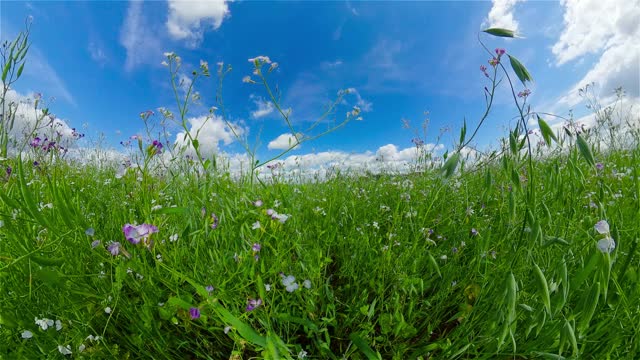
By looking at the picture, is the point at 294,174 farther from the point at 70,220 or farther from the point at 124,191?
the point at 70,220

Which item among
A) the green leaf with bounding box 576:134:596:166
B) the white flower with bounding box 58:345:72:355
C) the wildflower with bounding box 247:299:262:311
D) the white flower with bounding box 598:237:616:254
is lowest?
the white flower with bounding box 58:345:72:355

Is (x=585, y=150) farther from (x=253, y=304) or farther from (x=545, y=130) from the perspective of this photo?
(x=253, y=304)

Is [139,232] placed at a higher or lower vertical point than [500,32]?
lower

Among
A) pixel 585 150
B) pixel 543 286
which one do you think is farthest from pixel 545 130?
pixel 543 286

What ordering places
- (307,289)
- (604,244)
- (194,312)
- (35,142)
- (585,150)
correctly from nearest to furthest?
(604,244) < (585,150) < (194,312) < (307,289) < (35,142)

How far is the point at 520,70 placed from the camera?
110 cm

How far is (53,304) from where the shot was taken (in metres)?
1.41

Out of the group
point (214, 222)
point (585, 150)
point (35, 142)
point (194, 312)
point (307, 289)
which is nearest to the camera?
point (585, 150)

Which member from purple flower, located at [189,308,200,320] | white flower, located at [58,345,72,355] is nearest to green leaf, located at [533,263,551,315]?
purple flower, located at [189,308,200,320]

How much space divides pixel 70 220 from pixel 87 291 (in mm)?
322

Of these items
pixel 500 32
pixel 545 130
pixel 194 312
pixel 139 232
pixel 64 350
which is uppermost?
pixel 500 32

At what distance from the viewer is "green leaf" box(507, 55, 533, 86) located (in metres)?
1.08

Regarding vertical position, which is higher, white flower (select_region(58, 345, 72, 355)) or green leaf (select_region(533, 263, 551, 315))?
green leaf (select_region(533, 263, 551, 315))

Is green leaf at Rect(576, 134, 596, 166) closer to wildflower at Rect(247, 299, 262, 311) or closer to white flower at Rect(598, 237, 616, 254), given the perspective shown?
white flower at Rect(598, 237, 616, 254)
